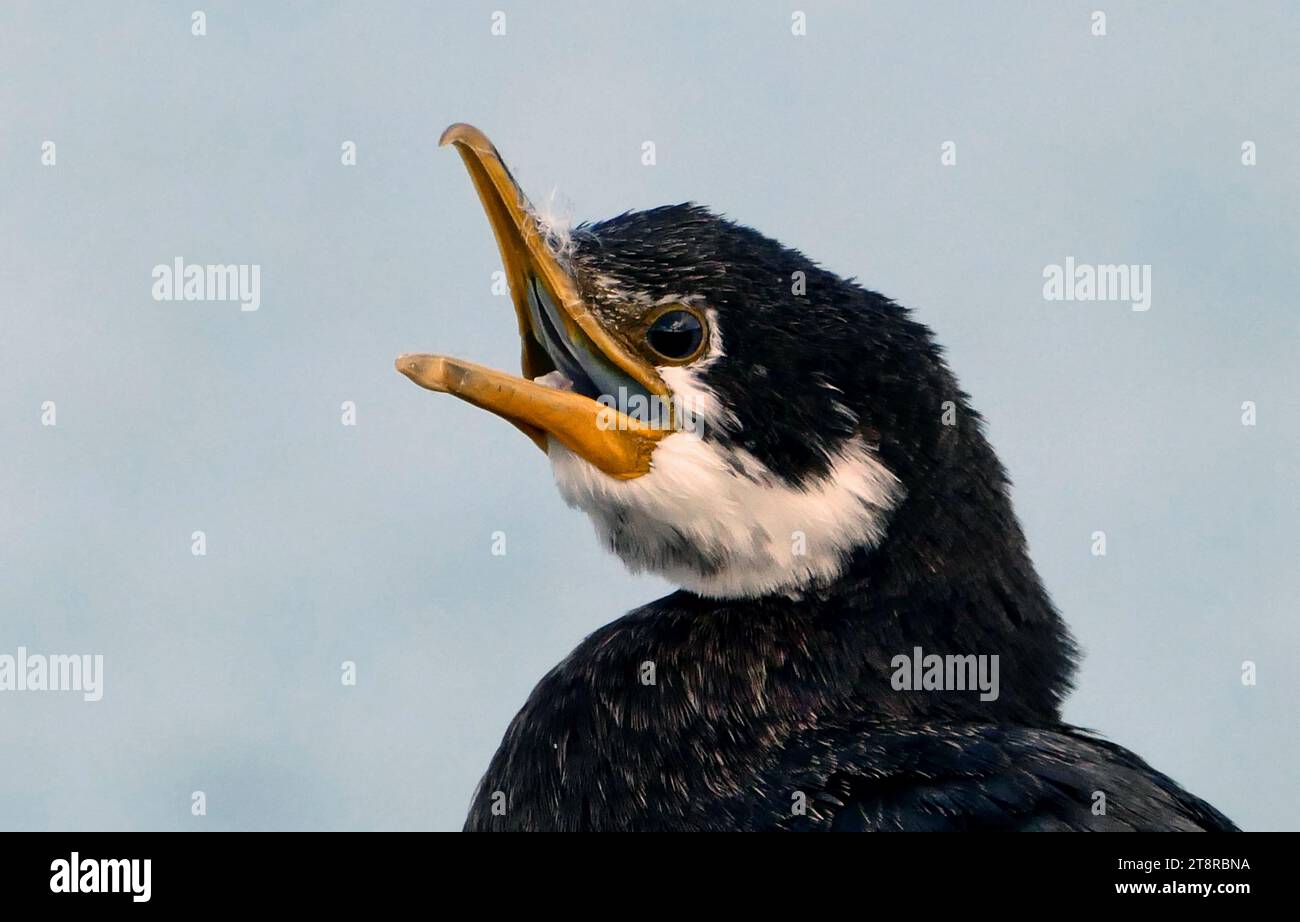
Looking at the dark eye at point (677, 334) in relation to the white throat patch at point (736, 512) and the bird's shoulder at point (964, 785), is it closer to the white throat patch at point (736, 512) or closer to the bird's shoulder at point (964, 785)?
the white throat patch at point (736, 512)

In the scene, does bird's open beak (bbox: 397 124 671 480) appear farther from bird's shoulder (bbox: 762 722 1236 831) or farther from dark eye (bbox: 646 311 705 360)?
bird's shoulder (bbox: 762 722 1236 831)

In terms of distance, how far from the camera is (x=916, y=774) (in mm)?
11016

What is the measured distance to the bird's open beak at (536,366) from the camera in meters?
11.4

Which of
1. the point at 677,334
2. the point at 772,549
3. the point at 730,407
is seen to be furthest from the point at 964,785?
the point at 677,334

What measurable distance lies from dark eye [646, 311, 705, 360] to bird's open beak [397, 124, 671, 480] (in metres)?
0.12

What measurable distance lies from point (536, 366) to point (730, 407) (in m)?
0.98

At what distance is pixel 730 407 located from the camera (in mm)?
11516

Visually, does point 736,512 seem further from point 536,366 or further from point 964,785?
point 964,785

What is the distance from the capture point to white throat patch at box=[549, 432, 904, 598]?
1141cm

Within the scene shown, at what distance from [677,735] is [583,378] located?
5.36ft

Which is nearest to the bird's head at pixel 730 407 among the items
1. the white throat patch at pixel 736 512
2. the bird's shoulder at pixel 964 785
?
the white throat patch at pixel 736 512

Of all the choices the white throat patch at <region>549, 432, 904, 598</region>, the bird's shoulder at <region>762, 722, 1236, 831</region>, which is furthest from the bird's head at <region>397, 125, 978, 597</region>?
the bird's shoulder at <region>762, 722, 1236, 831</region>

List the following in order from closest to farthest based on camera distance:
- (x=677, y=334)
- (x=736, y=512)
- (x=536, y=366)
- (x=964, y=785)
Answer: (x=964, y=785), (x=736, y=512), (x=677, y=334), (x=536, y=366)
